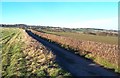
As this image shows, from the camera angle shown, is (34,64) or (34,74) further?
(34,64)

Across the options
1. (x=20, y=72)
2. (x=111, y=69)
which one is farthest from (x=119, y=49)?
(x=20, y=72)

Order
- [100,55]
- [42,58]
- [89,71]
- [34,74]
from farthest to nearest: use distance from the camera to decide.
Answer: [100,55]
[42,58]
[89,71]
[34,74]

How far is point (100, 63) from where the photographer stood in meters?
32.3

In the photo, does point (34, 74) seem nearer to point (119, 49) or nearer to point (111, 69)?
point (111, 69)

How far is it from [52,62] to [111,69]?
22.4 feet

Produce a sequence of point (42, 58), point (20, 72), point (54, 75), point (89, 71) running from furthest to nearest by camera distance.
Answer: point (42, 58) → point (89, 71) → point (20, 72) → point (54, 75)

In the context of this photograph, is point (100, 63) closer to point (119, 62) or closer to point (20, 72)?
point (119, 62)

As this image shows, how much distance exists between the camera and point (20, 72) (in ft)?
78.2

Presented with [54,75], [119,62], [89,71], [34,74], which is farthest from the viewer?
[119,62]

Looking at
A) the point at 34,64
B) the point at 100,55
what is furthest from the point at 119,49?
the point at 34,64

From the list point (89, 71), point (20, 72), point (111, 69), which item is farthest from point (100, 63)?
point (20, 72)

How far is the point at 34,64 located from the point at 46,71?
3.83m

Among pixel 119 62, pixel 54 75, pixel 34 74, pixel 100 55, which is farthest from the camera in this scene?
pixel 100 55

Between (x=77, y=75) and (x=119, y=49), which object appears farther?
(x=119, y=49)
